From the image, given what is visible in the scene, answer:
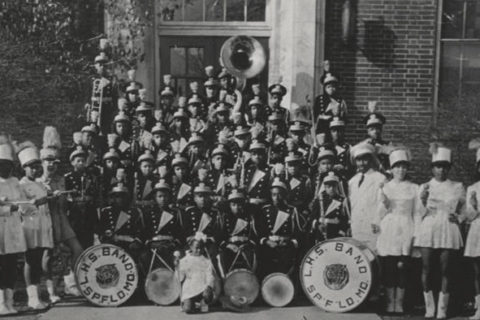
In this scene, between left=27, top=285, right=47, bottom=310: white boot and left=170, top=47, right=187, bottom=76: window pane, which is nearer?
left=27, top=285, right=47, bottom=310: white boot

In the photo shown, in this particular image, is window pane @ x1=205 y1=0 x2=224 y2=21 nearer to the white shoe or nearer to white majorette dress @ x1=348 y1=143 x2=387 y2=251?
white majorette dress @ x1=348 y1=143 x2=387 y2=251

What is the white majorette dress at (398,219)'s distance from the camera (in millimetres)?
8695

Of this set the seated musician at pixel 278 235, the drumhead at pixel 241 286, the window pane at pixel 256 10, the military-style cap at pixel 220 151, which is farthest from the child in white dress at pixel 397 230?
the window pane at pixel 256 10

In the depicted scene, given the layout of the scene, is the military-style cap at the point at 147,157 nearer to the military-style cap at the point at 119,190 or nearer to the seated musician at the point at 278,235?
the military-style cap at the point at 119,190

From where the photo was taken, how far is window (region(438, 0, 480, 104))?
12.3 metres

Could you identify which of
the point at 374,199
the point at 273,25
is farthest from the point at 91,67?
the point at 374,199

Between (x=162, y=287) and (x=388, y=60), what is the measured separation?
5.68m

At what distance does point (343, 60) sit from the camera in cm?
1220

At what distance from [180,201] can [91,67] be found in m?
3.46

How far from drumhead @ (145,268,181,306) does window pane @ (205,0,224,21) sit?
5.68 meters

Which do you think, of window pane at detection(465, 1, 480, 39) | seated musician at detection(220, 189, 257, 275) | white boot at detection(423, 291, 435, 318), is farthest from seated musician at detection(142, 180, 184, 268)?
window pane at detection(465, 1, 480, 39)

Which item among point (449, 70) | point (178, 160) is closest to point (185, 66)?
point (178, 160)

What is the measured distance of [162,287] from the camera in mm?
8688

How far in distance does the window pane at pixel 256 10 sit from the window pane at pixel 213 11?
0.47 m
